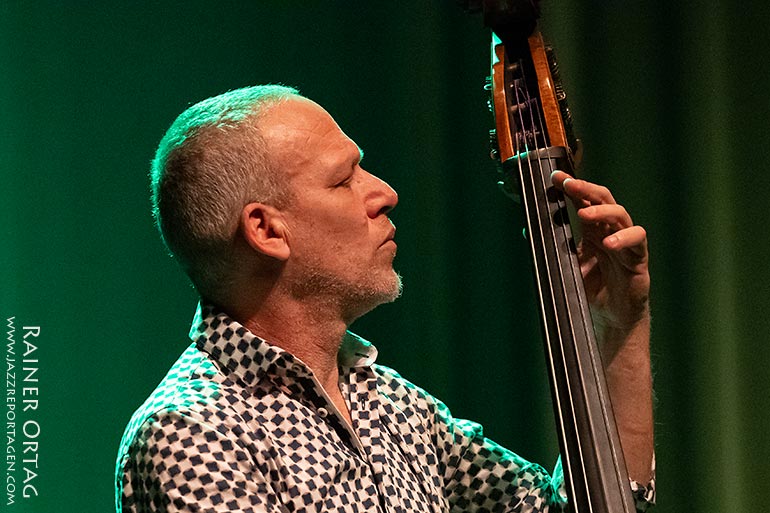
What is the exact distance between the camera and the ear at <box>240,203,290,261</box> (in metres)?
1.30

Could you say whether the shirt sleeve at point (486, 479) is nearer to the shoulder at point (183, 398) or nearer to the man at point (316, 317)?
the man at point (316, 317)

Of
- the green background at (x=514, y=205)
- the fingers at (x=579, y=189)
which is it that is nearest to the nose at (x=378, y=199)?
the fingers at (x=579, y=189)

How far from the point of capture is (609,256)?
1.37m

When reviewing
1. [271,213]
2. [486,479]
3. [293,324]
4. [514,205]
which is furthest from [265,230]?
[514,205]

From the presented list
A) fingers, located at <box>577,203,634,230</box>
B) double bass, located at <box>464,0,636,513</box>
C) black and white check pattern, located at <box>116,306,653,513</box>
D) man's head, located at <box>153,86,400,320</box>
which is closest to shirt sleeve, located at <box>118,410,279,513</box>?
black and white check pattern, located at <box>116,306,653,513</box>

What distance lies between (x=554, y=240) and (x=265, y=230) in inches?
14.7

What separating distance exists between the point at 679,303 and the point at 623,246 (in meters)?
1.03

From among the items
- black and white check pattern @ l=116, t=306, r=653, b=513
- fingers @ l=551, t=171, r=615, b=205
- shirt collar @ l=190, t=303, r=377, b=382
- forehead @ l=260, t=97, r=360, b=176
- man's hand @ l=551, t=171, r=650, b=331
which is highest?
forehead @ l=260, t=97, r=360, b=176

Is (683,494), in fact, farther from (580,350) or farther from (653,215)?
(580,350)

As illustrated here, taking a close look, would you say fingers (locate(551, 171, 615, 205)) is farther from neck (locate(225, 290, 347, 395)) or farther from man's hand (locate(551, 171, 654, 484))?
neck (locate(225, 290, 347, 395))

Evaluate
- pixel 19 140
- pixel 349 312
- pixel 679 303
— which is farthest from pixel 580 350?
pixel 19 140

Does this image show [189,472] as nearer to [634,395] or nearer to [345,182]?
[345,182]

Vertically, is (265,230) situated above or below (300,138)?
below

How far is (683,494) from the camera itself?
7.27 feet
